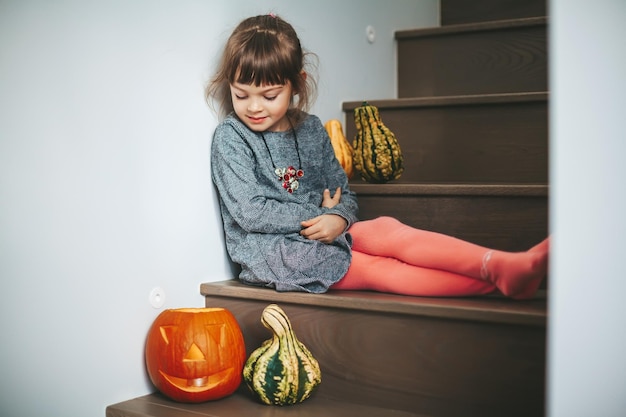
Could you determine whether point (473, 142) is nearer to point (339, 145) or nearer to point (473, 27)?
point (339, 145)

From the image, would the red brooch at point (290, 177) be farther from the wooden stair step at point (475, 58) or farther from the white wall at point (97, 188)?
the wooden stair step at point (475, 58)

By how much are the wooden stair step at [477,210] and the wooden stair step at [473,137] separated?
25cm

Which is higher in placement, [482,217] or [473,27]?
[473,27]

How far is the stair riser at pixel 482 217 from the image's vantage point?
147cm

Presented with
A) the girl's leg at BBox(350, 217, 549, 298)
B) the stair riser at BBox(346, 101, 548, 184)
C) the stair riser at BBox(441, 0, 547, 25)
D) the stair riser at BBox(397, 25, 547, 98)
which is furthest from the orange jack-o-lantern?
the stair riser at BBox(441, 0, 547, 25)

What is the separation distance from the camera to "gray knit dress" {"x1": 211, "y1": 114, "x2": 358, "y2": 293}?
145 cm

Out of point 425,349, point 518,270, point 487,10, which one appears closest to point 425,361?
point 425,349

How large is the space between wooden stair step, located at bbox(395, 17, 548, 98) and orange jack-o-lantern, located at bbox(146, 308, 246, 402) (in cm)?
130

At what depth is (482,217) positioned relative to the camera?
1528mm

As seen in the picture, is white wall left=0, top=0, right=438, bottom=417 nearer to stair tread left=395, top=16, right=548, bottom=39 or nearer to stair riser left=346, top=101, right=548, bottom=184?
stair riser left=346, top=101, right=548, bottom=184

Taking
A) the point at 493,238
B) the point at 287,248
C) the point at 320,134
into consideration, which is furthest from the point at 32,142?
the point at 493,238

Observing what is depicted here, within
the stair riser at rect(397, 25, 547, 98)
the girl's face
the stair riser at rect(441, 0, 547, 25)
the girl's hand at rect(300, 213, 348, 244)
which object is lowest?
the girl's hand at rect(300, 213, 348, 244)

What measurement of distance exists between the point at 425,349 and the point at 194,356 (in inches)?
17.2

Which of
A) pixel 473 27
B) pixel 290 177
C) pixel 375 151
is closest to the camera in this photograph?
pixel 290 177
